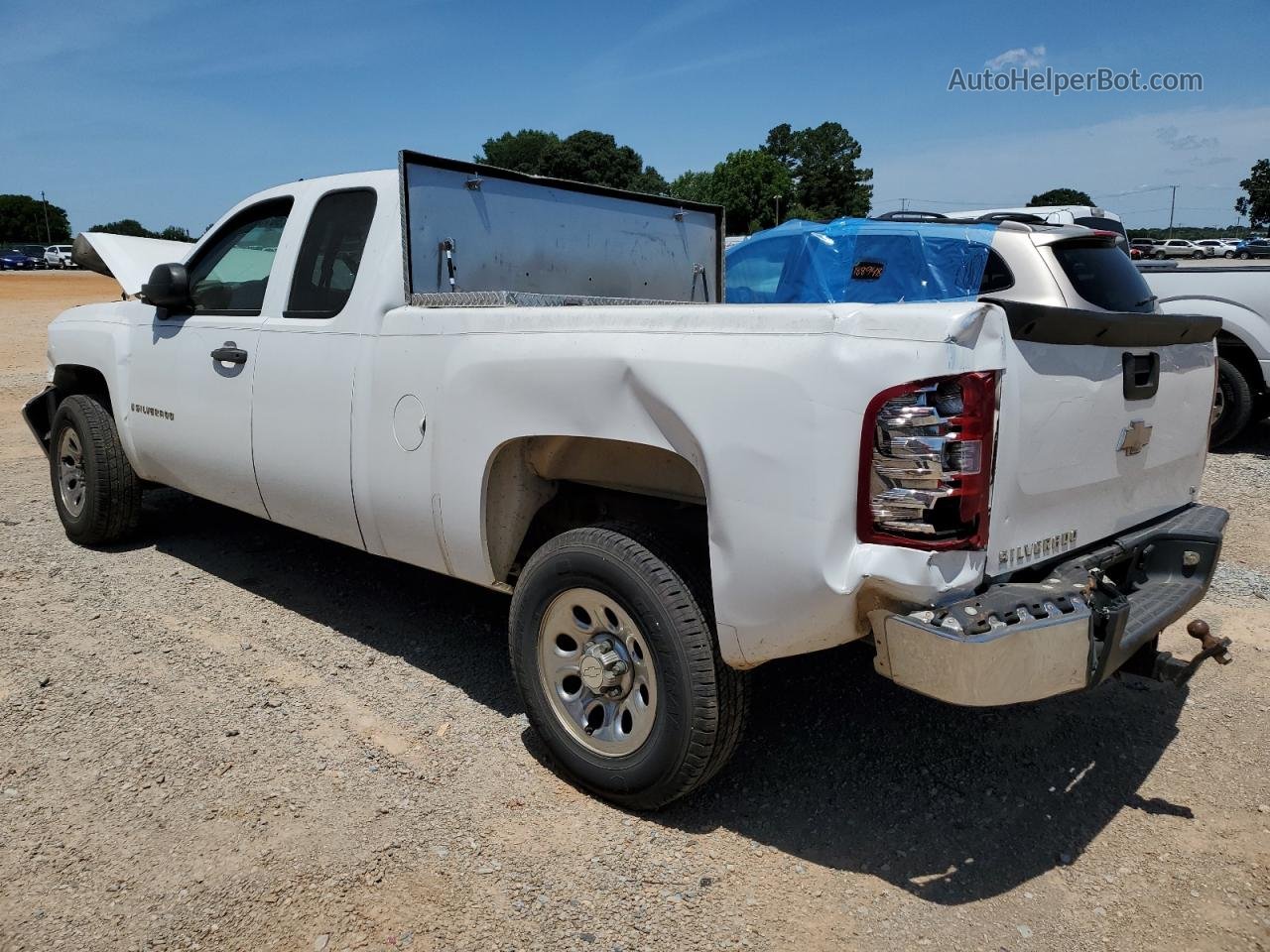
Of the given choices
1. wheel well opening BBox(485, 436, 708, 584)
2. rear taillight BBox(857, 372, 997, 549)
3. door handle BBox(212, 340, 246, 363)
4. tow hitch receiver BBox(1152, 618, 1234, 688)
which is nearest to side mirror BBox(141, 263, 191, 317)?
door handle BBox(212, 340, 246, 363)

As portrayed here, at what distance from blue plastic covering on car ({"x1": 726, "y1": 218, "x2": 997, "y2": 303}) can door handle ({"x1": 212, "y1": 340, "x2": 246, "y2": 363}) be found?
16.4ft

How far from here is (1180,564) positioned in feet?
10.6

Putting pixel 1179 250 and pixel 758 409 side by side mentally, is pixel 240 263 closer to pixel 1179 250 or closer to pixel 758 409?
pixel 758 409

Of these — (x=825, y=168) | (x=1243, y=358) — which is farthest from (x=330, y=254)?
(x=825, y=168)

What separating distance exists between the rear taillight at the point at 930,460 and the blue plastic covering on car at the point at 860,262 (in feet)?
16.5

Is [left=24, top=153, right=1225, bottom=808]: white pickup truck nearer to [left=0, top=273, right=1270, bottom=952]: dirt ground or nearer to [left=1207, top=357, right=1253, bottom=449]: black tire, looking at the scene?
[left=0, top=273, right=1270, bottom=952]: dirt ground

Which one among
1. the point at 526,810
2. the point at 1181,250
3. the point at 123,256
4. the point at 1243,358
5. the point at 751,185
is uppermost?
the point at 751,185

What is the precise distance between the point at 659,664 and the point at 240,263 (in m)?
3.16

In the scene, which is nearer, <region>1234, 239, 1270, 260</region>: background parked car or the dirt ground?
the dirt ground


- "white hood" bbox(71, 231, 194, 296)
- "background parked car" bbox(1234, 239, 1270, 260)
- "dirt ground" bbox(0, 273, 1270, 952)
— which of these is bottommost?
"dirt ground" bbox(0, 273, 1270, 952)

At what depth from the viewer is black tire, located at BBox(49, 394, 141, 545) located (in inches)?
213

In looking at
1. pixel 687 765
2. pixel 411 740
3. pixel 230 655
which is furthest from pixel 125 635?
pixel 687 765

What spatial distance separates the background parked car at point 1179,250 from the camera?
4619 cm

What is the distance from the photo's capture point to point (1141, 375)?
300 centimetres
